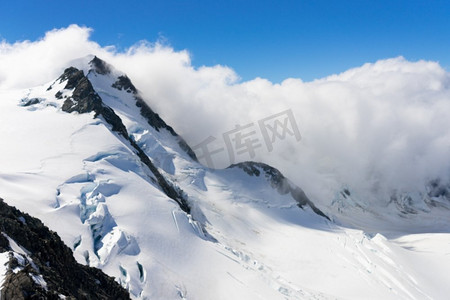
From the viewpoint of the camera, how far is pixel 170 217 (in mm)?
52594

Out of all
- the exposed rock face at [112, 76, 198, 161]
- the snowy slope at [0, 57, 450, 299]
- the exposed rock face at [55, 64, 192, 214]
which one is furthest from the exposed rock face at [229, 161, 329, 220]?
the exposed rock face at [55, 64, 192, 214]

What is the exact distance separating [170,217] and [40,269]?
31.6 meters

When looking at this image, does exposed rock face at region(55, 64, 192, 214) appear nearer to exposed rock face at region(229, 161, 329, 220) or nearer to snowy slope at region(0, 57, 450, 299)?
snowy slope at region(0, 57, 450, 299)

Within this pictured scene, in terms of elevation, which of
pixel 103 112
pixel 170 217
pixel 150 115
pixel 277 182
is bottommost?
pixel 277 182

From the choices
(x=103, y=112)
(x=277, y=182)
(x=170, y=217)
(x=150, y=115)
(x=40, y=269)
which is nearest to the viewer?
(x=40, y=269)

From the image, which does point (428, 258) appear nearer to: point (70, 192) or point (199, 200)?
point (199, 200)

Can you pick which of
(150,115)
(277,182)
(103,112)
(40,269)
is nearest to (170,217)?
(40,269)

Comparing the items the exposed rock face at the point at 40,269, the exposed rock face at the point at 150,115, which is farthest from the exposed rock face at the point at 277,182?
the exposed rock face at the point at 40,269

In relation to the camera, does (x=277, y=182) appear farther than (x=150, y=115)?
Yes

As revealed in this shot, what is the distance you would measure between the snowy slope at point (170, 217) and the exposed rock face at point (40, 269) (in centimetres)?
711

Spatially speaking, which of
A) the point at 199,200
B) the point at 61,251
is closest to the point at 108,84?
the point at 199,200

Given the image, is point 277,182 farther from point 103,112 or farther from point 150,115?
point 103,112

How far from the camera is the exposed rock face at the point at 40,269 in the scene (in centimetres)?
1723

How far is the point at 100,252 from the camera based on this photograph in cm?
3888
